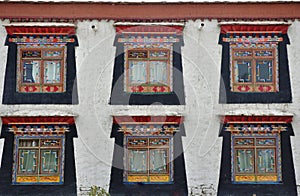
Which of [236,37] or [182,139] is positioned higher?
[236,37]

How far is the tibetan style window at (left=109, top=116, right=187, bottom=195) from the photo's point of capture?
10969mm

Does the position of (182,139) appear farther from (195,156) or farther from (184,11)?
(184,11)

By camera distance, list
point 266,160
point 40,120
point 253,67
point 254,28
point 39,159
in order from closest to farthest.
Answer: point 40,120 → point 39,159 → point 266,160 → point 254,28 → point 253,67

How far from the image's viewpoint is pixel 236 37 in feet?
37.2

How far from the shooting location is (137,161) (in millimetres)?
11109

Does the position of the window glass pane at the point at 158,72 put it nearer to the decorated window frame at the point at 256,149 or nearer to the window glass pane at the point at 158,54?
the window glass pane at the point at 158,54

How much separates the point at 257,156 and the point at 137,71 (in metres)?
3.57

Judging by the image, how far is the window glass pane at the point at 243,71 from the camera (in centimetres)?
1133

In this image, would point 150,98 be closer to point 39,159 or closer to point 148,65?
point 148,65

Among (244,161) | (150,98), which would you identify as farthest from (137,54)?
(244,161)

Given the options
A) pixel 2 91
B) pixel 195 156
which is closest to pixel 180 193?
pixel 195 156

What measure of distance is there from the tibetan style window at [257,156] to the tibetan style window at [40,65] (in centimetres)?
393

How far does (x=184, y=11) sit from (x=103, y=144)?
150 inches

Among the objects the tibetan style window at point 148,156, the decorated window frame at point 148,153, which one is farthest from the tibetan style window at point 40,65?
the decorated window frame at point 148,153
